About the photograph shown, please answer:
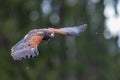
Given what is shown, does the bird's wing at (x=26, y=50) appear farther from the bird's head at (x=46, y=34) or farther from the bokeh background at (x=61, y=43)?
the bokeh background at (x=61, y=43)

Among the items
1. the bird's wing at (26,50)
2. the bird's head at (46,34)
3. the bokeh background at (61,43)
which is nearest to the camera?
the bird's wing at (26,50)

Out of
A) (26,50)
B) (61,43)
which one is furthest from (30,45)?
(61,43)

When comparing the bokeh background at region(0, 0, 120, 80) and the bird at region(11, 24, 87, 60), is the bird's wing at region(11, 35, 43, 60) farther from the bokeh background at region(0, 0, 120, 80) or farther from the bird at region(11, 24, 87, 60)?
the bokeh background at region(0, 0, 120, 80)

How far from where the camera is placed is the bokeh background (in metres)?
5.39

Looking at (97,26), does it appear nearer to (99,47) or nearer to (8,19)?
(99,47)

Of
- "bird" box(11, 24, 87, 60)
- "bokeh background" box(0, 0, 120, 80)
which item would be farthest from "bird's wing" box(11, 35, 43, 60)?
"bokeh background" box(0, 0, 120, 80)

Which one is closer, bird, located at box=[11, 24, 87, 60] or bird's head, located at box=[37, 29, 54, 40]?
bird, located at box=[11, 24, 87, 60]

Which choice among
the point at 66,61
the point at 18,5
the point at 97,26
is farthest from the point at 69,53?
the point at 18,5

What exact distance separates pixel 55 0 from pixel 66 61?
76 cm

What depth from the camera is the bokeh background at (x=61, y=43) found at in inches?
212

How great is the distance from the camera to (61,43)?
5.95m

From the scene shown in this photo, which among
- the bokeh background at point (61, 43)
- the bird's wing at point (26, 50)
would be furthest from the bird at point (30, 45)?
the bokeh background at point (61, 43)

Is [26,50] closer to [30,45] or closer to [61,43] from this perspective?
[30,45]

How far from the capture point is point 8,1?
18.4ft
